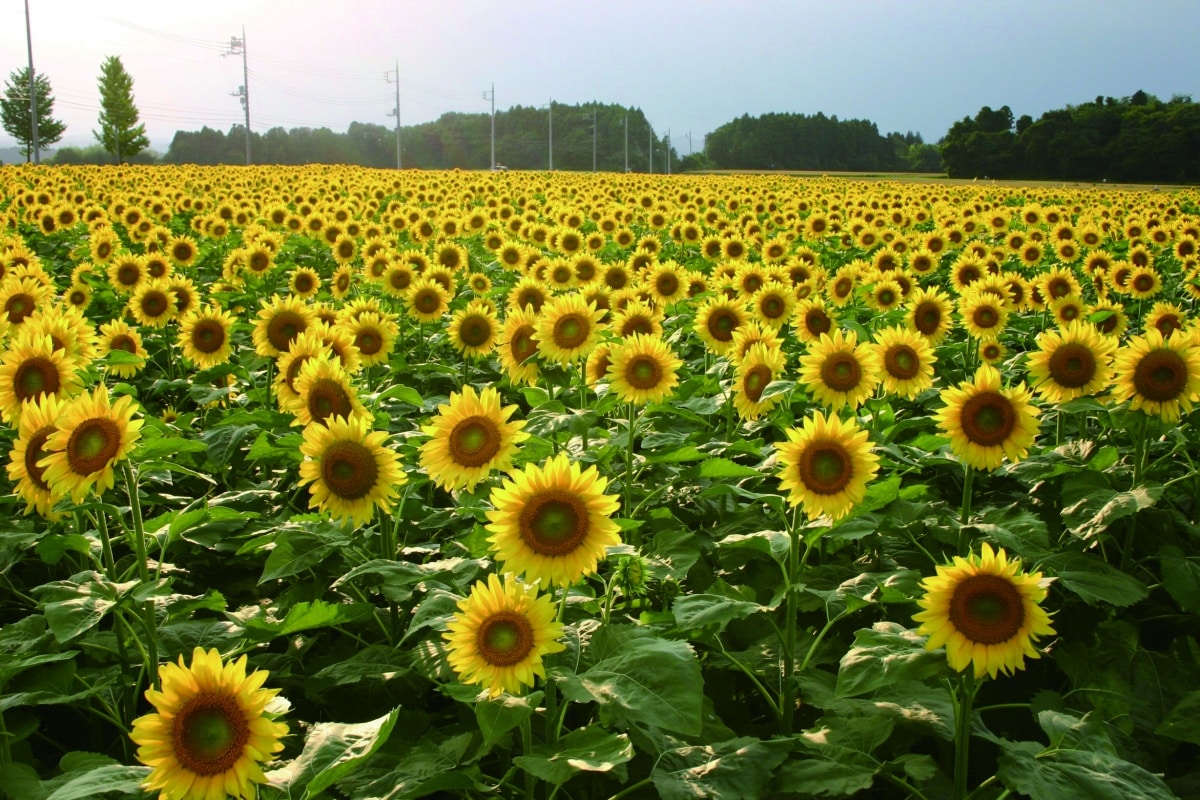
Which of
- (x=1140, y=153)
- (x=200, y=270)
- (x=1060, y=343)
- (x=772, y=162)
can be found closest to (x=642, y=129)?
(x=772, y=162)

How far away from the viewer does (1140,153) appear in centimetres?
6662

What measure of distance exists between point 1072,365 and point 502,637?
308 centimetres

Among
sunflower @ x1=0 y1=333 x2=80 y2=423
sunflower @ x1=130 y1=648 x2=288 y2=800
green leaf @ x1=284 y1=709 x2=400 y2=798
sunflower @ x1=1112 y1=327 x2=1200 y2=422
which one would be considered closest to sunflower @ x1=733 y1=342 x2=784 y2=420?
sunflower @ x1=1112 y1=327 x2=1200 y2=422

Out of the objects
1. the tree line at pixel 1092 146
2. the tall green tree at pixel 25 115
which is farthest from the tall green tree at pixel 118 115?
the tree line at pixel 1092 146

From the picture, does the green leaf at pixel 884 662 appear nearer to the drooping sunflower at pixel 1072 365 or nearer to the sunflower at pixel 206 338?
the drooping sunflower at pixel 1072 365

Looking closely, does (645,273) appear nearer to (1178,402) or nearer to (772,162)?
(1178,402)

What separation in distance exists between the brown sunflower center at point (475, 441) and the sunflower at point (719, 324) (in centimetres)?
266

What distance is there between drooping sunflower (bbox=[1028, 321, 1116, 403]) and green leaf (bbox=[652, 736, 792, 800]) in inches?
95.8

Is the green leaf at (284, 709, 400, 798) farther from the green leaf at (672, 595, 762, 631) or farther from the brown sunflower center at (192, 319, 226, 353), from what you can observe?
the brown sunflower center at (192, 319, 226, 353)

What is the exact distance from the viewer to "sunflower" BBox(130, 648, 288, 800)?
2090mm

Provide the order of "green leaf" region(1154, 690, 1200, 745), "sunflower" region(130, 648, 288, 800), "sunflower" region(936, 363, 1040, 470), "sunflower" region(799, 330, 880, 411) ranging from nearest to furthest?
"sunflower" region(130, 648, 288, 800) → "green leaf" region(1154, 690, 1200, 745) → "sunflower" region(936, 363, 1040, 470) → "sunflower" region(799, 330, 880, 411)

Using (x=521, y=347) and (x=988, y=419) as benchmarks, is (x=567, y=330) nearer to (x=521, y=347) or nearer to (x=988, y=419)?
(x=521, y=347)

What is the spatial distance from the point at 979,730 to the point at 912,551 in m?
1.27

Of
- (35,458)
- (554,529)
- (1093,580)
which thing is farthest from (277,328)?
(1093,580)
